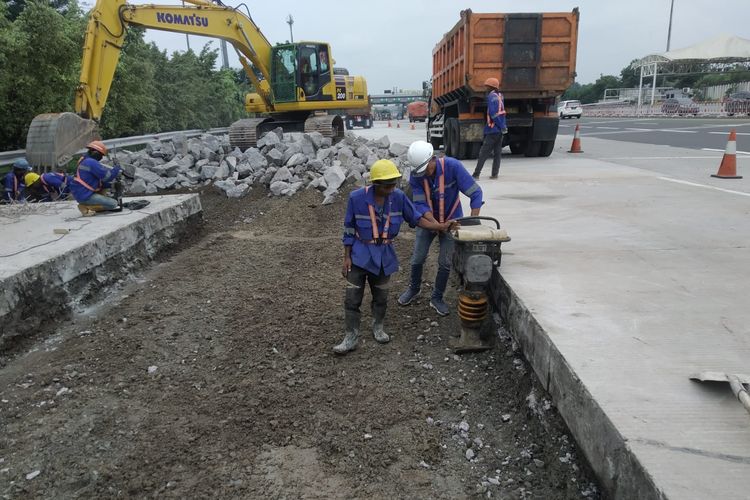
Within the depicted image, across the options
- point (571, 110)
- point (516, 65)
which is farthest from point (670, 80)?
point (516, 65)

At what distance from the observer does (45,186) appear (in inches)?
325

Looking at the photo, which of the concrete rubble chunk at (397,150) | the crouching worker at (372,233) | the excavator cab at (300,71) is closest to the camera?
the crouching worker at (372,233)

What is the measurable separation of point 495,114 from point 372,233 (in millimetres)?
6079

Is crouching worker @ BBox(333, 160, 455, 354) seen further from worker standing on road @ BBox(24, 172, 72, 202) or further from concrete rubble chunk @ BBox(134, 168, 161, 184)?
concrete rubble chunk @ BBox(134, 168, 161, 184)

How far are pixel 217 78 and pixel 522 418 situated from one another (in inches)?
1187

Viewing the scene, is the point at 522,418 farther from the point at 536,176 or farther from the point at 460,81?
Result: the point at 460,81

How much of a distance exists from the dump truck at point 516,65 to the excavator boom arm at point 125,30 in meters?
5.02

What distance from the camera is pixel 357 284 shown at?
3.98 m

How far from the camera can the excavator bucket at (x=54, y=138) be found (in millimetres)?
8648

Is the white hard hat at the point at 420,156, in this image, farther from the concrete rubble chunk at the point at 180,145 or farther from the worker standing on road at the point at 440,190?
the concrete rubble chunk at the point at 180,145

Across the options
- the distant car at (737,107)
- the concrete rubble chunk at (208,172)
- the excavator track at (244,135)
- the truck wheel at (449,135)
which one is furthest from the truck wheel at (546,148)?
the distant car at (737,107)

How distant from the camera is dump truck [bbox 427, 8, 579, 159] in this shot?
11.1 m

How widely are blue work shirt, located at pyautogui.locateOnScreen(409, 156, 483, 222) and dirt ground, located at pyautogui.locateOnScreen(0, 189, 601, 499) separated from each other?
1.00 metres

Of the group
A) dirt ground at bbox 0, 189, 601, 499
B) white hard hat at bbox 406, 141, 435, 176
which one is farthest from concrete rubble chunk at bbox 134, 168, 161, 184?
white hard hat at bbox 406, 141, 435, 176
